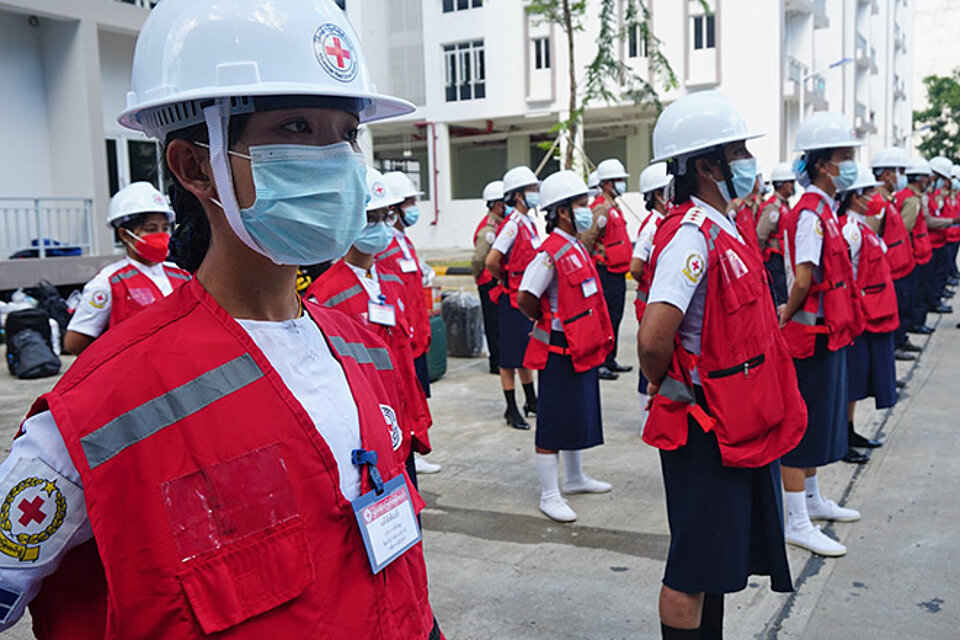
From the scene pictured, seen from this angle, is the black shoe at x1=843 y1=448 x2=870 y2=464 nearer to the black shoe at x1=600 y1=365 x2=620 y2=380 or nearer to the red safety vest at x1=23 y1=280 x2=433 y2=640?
the black shoe at x1=600 y1=365 x2=620 y2=380

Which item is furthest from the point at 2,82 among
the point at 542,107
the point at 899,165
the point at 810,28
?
the point at 810,28

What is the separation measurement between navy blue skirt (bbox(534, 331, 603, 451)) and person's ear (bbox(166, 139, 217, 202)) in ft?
13.1

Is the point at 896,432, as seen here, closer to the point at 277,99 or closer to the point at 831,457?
the point at 831,457

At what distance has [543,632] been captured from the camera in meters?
3.63

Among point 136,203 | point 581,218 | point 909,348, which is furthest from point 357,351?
point 909,348

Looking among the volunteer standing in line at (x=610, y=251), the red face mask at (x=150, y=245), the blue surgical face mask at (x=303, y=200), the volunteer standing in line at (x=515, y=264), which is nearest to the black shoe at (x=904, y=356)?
the volunteer standing in line at (x=610, y=251)

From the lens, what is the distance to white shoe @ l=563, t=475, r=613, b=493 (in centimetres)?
549

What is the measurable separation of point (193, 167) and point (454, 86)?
31577 mm

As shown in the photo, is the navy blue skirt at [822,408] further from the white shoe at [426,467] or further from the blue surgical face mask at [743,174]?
the white shoe at [426,467]

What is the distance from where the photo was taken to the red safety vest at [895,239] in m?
8.88

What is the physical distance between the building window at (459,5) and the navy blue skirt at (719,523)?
29.8 meters

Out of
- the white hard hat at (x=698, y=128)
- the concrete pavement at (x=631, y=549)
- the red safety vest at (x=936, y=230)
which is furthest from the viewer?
the red safety vest at (x=936, y=230)

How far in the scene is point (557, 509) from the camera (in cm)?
505

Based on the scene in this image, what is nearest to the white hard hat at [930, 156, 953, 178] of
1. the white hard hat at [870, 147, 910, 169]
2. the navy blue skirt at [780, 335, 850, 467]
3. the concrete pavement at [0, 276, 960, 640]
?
the white hard hat at [870, 147, 910, 169]
